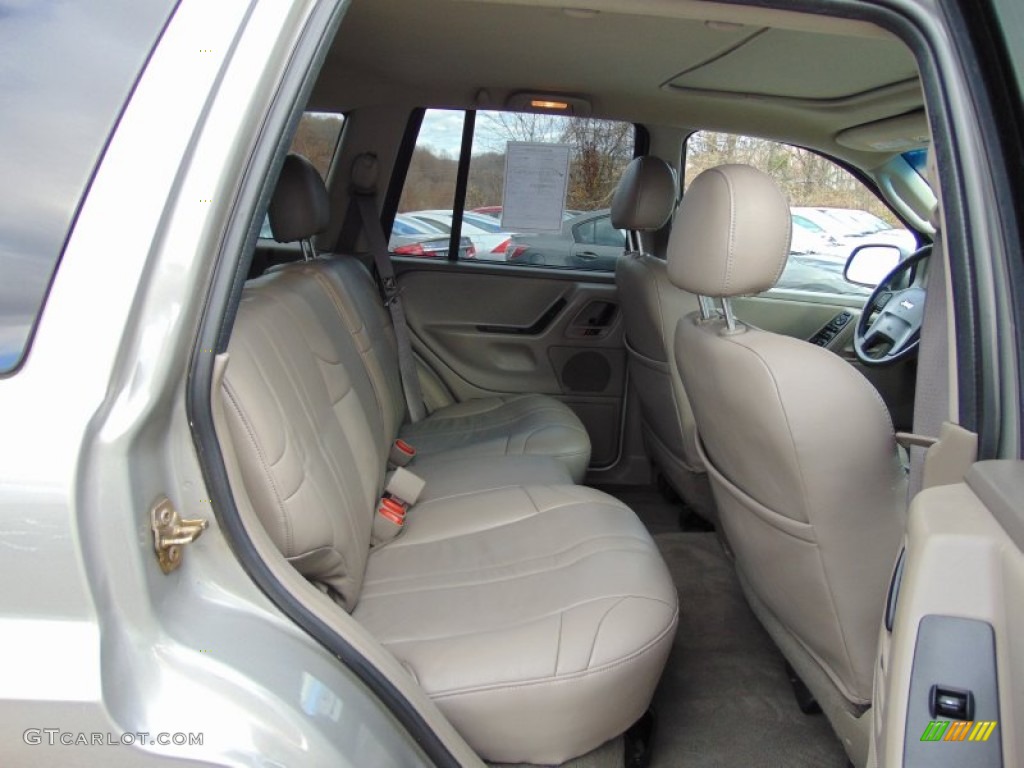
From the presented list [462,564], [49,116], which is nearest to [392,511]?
[462,564]

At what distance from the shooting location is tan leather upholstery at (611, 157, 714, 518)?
2227 millimetres

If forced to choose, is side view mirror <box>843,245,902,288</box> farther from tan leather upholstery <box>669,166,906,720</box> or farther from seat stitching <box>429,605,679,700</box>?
seat stitching <box>429,605,679,700</box>

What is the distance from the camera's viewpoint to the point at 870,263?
2.78m

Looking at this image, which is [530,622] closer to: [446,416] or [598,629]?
[598,629]

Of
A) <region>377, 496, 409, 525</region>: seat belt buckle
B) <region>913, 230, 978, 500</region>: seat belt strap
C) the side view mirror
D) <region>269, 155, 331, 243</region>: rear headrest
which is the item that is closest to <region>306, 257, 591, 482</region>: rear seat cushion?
<region>269, 155, 331, 243</region>: rear headrest

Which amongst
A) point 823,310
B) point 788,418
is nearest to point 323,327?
point 788,418

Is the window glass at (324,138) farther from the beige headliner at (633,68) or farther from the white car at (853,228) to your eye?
the white car at (853,228)

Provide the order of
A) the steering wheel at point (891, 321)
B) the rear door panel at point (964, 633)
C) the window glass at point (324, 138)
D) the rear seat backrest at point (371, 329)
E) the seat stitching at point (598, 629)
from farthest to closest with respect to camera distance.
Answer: the window glass at point (324, 138) < the steering wheel at point (891, 321) < the rear seat backrest at point (371, 329) < the seat stitching at point (598, 629) < the rear door panel at point (964, 633)

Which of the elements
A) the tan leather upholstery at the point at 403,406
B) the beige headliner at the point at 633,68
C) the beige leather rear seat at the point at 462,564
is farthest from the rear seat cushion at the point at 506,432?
the beige headliner at the point at 633,68

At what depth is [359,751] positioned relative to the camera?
0.87 m

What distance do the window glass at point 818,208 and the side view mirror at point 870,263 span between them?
3cm

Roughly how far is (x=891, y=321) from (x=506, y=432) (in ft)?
3.92

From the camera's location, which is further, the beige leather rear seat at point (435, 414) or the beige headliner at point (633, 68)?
the beige leather rear seat at point (435, 414)

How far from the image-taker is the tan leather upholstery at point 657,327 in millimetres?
2227
